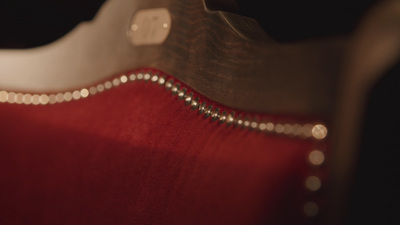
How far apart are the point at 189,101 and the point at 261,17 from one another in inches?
22.9

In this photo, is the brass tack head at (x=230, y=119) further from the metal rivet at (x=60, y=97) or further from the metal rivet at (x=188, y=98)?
the metal rivet at (x=60, y=97)

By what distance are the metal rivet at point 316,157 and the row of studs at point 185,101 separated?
0.01 metres

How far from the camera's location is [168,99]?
1.90 feet

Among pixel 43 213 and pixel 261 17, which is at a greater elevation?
pixel 261 17

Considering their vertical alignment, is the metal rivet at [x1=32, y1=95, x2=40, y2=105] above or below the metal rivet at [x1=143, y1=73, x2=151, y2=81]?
below

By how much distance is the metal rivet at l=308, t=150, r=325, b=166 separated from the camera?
0.39 metres

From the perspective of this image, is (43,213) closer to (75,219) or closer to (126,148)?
(75,219)

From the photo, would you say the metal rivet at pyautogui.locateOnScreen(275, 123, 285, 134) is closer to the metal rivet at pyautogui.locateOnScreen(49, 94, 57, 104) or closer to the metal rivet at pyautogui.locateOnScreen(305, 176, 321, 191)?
the metal rivet at pyautogui.locateOnScreen(305, 176, 321, 191)

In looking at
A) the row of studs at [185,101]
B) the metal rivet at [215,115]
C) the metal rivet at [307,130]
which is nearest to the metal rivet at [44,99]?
the row of studs at [185,101]

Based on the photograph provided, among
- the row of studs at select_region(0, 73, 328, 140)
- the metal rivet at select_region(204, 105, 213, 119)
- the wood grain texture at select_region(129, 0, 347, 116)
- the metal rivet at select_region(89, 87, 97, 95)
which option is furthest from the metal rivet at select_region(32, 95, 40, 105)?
the metal rivet at select_region(204, 105, 213, 119)

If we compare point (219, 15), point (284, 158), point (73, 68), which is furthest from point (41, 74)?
point (284, 158)

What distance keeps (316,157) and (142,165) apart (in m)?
0.26

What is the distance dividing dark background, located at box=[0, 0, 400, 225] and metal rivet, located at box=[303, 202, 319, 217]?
0.04m

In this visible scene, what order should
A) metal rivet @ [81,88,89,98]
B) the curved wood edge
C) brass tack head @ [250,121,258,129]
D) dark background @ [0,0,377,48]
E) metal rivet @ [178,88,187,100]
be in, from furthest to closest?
dark background @ [0,0,377,48], metal rivet @ [81,88,89,98], metal rivet @ [178,88,187,100], brass tack head @ [250,121,258,129], the curved wood edge
